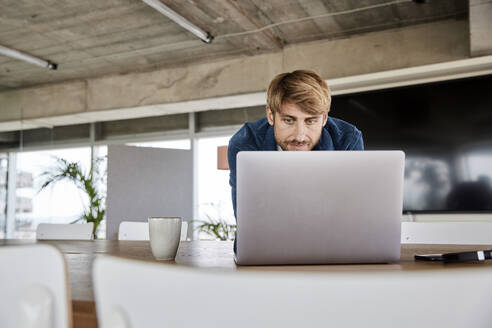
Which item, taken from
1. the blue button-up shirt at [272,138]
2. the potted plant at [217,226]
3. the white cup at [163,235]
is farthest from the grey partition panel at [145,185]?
the white cup at [163,235]

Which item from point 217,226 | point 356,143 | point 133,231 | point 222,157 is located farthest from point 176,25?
point 356,143

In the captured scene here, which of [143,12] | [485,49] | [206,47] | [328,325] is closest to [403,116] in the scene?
[485,49]

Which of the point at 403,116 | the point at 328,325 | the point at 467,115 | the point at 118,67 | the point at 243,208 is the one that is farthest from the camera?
the point at 118,67

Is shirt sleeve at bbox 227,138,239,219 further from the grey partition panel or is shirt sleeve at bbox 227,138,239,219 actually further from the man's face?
the grey partition panel

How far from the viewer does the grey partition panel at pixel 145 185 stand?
4867mm

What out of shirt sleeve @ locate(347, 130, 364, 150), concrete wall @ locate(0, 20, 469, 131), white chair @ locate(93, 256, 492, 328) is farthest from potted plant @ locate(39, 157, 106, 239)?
white chair @ locate(93, 256, 492, 328)

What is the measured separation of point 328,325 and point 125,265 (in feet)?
0.61

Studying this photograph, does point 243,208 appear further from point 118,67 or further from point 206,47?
point 118,67

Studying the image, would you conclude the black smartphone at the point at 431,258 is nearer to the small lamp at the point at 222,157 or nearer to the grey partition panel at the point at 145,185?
the small lamp at the point at 222,157

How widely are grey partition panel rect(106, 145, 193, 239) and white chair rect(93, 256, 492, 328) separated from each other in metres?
4.65

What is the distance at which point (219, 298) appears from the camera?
1.13ft

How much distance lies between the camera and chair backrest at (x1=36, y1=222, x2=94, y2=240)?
277 cm

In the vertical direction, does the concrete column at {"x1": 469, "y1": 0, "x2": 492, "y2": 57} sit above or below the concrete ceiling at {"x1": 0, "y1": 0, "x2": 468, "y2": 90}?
below

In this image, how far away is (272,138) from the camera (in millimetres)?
1765
